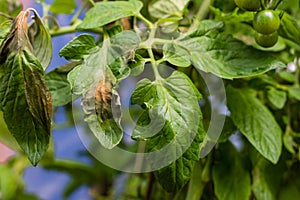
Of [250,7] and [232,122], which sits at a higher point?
[250,7]

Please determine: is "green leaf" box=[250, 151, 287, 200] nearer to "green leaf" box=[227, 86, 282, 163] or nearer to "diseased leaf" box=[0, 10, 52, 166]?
"green leaf" box=[227, 86, 282, 163]

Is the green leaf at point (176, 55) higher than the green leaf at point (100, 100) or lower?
lower

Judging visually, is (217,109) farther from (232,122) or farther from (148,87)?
(148,87)

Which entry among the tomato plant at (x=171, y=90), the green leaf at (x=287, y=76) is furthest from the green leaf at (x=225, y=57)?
the green leaf at (x=287, y=76)

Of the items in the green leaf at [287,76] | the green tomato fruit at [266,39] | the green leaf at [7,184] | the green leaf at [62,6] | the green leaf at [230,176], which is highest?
the green tomato fruit at [266,39]

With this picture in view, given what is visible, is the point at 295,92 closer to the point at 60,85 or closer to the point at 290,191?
the point at 290,191

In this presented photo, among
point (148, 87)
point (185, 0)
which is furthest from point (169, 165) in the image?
point (185, 0)

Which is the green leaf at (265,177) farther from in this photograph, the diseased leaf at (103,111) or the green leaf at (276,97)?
the diseased leaf at (103,111)

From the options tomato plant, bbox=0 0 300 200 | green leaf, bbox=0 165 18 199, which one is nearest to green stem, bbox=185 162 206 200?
tomato plant, bbox=0 0 300 200
